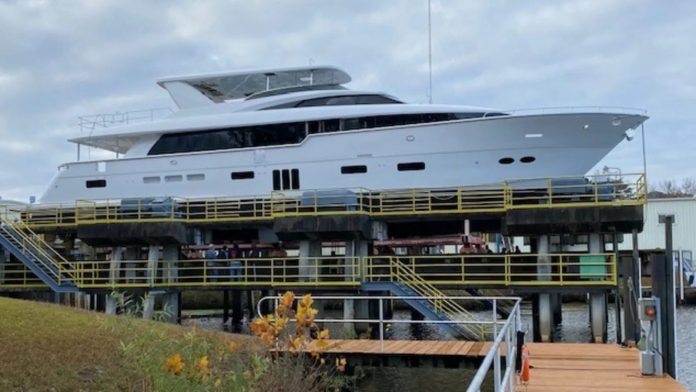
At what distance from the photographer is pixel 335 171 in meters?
24.5

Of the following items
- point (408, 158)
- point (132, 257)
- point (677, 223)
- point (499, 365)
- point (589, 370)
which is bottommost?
point (589, 370)

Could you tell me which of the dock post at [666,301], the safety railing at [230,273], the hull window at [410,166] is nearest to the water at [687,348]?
the dock post at [666,301]

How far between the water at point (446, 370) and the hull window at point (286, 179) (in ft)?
16.6

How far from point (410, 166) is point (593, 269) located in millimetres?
6518

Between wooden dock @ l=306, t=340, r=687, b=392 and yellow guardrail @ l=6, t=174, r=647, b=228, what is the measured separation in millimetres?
8374

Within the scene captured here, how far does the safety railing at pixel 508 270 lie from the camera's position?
2045 cm

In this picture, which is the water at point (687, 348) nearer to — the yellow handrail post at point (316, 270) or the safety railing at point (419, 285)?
the safety railing at point (419, 285)

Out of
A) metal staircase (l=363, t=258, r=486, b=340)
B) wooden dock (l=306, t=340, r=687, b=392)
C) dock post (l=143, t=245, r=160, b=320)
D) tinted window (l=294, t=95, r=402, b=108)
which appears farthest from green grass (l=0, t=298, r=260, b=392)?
tinted window (l=294, t=95, r=402, b=108)

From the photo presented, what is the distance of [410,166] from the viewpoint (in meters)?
23.7

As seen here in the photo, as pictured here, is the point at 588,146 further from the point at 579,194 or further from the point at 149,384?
the point at 149,384

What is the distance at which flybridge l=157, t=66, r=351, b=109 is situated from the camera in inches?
1066

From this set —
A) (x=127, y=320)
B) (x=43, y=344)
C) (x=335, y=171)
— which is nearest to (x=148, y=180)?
(x=335, y=171)

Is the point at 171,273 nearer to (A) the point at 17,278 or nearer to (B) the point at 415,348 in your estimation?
(A) the point at 17,278

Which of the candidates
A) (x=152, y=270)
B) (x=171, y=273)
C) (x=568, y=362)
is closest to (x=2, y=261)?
(x=171, y=273)
